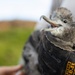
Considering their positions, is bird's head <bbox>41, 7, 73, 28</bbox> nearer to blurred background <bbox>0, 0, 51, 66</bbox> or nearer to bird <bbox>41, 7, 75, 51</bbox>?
bird <bbox>41, 7, 75, 51</bbox>

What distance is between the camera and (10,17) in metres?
1.99

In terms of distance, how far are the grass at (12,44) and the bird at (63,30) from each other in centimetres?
107

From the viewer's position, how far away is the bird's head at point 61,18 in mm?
460

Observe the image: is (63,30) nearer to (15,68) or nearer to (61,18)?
(61,18)

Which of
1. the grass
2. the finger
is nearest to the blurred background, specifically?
the grass

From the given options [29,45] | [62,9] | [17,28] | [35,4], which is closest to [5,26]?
[17,28]

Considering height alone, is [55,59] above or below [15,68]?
above

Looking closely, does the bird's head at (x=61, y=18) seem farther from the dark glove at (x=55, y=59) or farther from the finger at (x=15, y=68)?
the finger at (x=15, y=68)

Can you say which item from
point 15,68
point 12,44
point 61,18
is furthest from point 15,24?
point 61,18

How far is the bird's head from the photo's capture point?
1.51 feet

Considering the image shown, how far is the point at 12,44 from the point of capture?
1.67m

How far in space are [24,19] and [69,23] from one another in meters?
1.53

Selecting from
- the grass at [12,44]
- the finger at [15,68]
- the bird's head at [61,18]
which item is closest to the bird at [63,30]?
the bird's head at [61,18]

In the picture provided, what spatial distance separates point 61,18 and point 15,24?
4.80 feet
